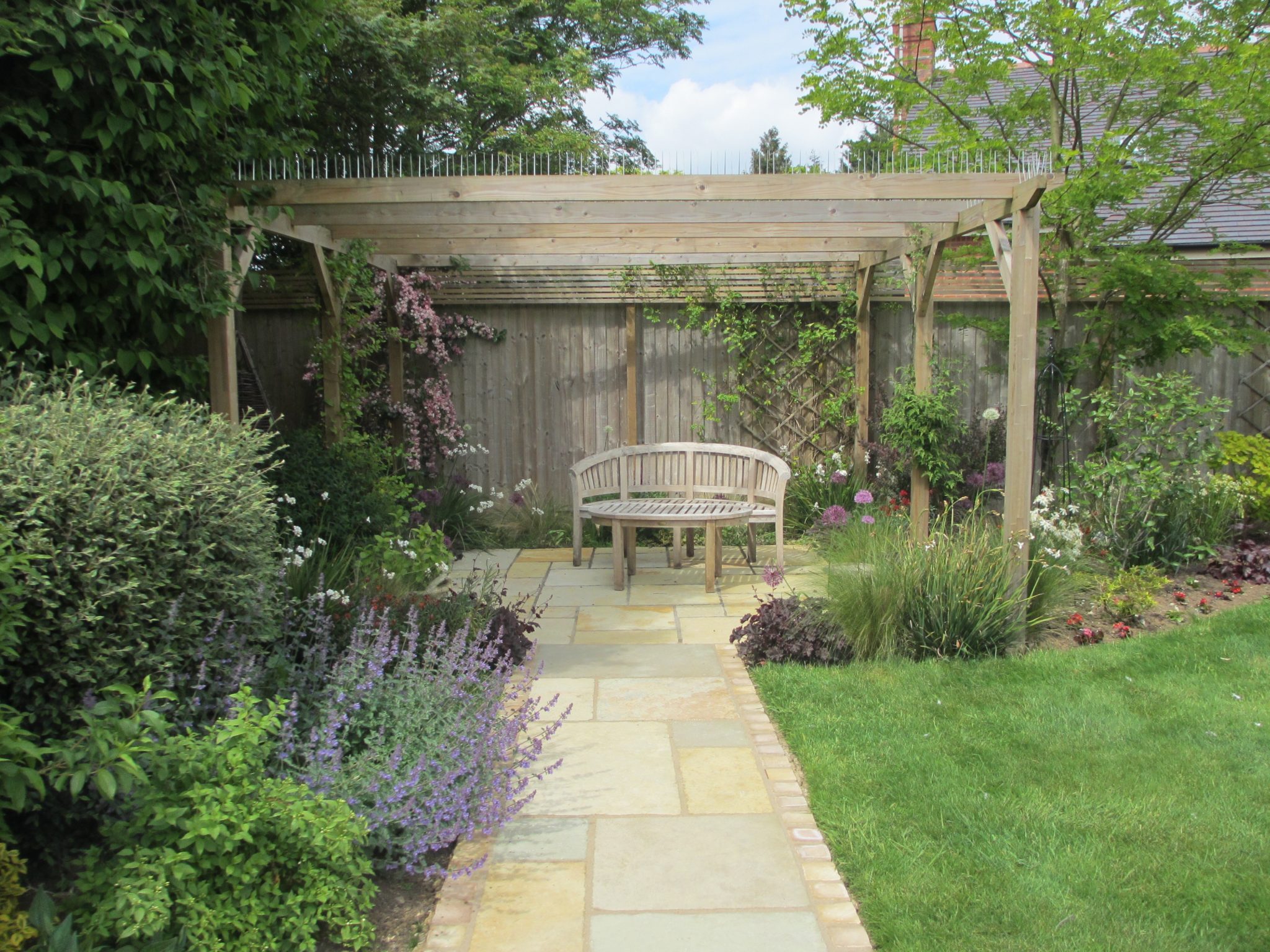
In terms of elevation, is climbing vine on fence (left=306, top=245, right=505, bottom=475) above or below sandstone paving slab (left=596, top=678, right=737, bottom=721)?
above

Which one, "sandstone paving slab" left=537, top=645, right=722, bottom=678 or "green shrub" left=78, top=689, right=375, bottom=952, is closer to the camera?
"green shrub" left=78, top=689, right=375, bottom=952

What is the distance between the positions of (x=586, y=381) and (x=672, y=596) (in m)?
3.15

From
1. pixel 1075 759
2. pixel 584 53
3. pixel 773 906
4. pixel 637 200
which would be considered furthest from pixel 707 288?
pixel 584 53

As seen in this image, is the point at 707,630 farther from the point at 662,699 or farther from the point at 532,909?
the point at 532,909

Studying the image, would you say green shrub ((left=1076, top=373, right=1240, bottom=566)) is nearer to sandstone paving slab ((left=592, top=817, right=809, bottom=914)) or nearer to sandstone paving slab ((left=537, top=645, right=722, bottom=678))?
sandstone paving slab ((left=537, top=645, right=722, bottom=678))

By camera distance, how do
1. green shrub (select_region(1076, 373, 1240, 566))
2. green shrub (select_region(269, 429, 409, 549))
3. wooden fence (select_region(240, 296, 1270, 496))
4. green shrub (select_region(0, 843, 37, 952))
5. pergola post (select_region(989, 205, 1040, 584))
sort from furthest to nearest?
wooden fence (select_region(240, 296, 1270, 496))
green shrub (select_region(1076, 373, 1240, 566))
green shrub (select_region(269, 429, 409, 549))
pergola post (select_region(989, 205, 1040, 584))
green shrub (select_region(0, 843, 37, 952))

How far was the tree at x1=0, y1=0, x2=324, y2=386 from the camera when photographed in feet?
10.8

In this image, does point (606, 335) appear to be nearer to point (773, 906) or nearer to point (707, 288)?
point (707, 288)

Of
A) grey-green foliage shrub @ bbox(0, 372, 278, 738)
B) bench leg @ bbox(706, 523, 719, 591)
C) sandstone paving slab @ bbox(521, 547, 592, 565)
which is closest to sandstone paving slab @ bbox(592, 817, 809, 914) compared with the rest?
grey-green foliage shrub @ bbox(0, 372, 278, 738)

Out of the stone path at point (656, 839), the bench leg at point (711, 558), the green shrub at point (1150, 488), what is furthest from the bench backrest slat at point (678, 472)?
the stone path at point (656, 839)

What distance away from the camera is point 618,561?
6.39 metres

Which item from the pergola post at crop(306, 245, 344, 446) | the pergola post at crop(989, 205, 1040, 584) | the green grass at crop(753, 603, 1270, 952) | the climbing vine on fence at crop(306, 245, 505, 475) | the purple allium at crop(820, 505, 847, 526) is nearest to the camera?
the green grass at crop(753, 603, 1270, 952)

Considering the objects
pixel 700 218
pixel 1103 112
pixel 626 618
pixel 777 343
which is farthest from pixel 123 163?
pixel 1103 112

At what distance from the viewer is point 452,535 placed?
7.88 meters
